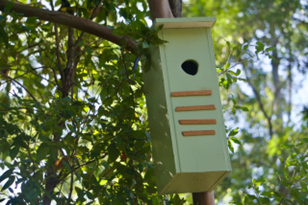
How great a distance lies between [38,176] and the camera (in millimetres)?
2037

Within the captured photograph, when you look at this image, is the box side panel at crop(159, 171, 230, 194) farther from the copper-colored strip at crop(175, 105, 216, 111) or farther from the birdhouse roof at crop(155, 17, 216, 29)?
the birdhouse roof at crop(155, 17, 216, 29)

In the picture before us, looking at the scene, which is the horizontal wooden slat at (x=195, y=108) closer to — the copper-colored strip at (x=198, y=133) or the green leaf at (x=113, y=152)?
the copper-colored strip at (x=198, y=133)

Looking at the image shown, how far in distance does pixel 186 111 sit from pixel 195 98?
9 cm

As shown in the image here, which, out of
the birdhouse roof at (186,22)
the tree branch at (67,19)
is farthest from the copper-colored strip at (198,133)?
the tree branch at (67,19)

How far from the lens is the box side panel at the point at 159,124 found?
204 cm

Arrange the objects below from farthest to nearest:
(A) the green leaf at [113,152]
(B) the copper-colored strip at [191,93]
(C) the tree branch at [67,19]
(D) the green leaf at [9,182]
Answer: (C) the tree branch at [67,19] < (A) the green leaf at [113,152] < (B) the copper-colored strip at [191,93] < (D) the green leaf at [9,182]

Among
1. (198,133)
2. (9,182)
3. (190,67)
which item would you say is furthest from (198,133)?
(9,182)

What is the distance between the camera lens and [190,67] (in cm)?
228

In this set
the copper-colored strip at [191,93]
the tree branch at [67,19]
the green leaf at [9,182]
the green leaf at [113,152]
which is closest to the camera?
the green leaf at [9,182]

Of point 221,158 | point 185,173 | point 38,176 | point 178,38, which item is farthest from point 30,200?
point 178,38

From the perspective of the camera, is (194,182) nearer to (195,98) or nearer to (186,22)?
(195,98)

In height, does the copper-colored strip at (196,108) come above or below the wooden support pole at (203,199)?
above

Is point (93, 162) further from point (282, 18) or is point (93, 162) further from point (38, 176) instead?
point (282, 18)

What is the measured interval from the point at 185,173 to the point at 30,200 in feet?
2.35
